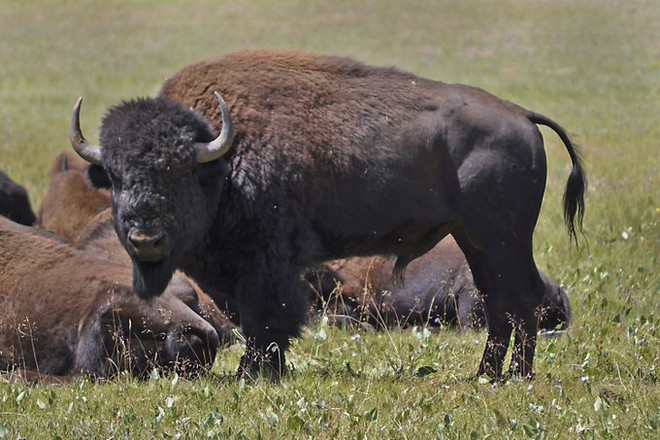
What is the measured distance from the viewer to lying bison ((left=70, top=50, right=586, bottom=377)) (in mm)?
7707

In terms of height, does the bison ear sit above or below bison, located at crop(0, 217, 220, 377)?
above

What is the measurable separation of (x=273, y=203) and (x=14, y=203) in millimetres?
6798

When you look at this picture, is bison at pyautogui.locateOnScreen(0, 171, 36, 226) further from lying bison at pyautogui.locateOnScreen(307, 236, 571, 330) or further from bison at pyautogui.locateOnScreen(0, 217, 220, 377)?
bison at pyautogui.locateOnScreen(0, 217, 220, 377)

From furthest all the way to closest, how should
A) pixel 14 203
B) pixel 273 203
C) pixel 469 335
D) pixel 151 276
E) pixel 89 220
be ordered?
1. pixel 14 203
2. pixel 89 220
3. pixel 469 335
4. pixel 273 203
5. pixel 151 276

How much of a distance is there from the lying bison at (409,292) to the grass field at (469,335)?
43 cm

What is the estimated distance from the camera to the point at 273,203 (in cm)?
786

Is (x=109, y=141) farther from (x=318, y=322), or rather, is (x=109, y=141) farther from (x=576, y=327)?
(x=576, y=327)

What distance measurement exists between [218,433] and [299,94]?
2.65 m

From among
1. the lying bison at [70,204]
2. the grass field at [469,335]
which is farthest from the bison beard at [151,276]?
the lying bison at [70,204]

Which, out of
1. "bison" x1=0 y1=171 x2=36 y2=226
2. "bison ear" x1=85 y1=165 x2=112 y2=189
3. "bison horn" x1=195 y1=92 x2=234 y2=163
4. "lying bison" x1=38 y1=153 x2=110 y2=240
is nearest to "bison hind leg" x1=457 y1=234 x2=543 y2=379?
"bison horn" x1=195 y1=92 x2=234 y2=163

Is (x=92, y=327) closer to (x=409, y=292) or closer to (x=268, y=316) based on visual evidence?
(x=268, y=316)

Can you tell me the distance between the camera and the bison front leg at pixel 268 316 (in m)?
7.86

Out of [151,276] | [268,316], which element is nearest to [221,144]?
[151,276]

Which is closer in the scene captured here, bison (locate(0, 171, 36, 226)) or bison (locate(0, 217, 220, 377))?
bison (locate(0, 217, 220, 377))
